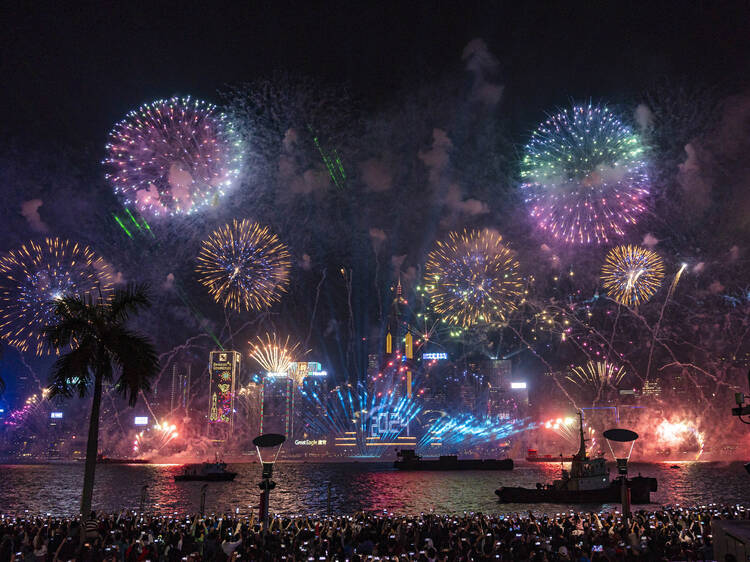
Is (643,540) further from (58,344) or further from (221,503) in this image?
(221,503)

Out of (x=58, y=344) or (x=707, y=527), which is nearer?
(x=58, y=344)

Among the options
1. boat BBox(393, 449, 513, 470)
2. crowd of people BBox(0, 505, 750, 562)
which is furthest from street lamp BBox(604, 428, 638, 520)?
boat BBox(393, 449, 513, 470)

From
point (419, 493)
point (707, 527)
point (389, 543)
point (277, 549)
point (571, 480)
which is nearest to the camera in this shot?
point (277, 549)

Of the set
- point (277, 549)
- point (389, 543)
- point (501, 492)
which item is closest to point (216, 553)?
point (277, 549)

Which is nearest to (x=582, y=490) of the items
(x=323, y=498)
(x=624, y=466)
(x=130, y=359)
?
(x=323, y=498)

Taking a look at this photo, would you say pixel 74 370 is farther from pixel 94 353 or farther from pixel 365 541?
pixel 365 541

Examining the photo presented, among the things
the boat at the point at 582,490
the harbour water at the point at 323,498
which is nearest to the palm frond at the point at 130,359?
the harbour water at the point at 323,498

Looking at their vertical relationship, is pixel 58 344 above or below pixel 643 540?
above

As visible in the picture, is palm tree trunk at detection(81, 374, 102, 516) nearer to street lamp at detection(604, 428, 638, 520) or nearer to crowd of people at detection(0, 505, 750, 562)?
crowd of people at detection(0, 505, 750, 562)

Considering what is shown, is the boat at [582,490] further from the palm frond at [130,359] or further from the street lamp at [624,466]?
the palm frond at [130,359]
